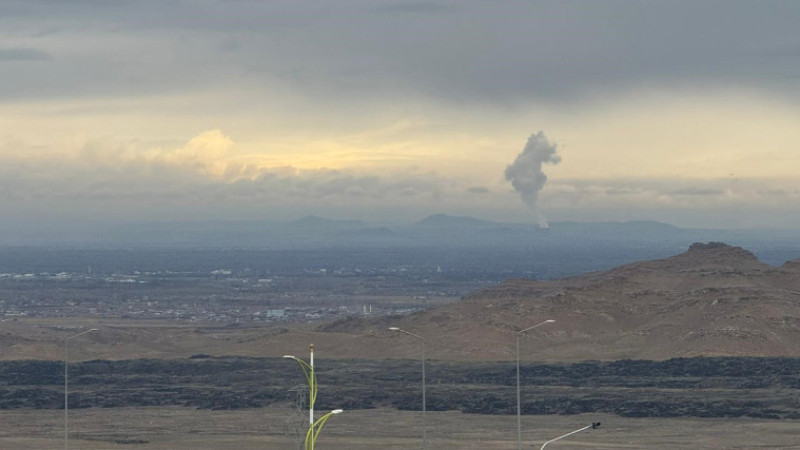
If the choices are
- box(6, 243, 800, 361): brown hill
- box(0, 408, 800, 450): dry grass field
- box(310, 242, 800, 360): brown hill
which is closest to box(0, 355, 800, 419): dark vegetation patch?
box(0, 408, 800, 450): dry grass field

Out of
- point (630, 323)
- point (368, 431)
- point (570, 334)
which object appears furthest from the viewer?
point (630, 323)

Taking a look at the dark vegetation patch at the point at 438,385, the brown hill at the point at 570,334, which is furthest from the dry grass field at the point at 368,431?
the brown hill at the point at 570,334

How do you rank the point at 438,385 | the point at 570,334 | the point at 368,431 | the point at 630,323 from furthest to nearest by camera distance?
the point at 630,323, the point at 570,334, the point at 438,385, the point at 368,431

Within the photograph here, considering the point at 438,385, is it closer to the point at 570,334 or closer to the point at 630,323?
the point at 570,334

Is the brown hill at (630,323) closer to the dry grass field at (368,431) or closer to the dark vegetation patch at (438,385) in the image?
the dark vegetation patch at (438,385)

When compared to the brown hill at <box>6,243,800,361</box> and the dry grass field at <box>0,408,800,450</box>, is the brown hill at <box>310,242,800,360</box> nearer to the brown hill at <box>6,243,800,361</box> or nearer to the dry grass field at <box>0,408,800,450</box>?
the brown hill at <box>6,243,800,361</box>

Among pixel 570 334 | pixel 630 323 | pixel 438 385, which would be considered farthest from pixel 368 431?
pixel 630 323

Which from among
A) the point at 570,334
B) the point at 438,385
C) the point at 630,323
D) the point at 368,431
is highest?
the point at 630,323
